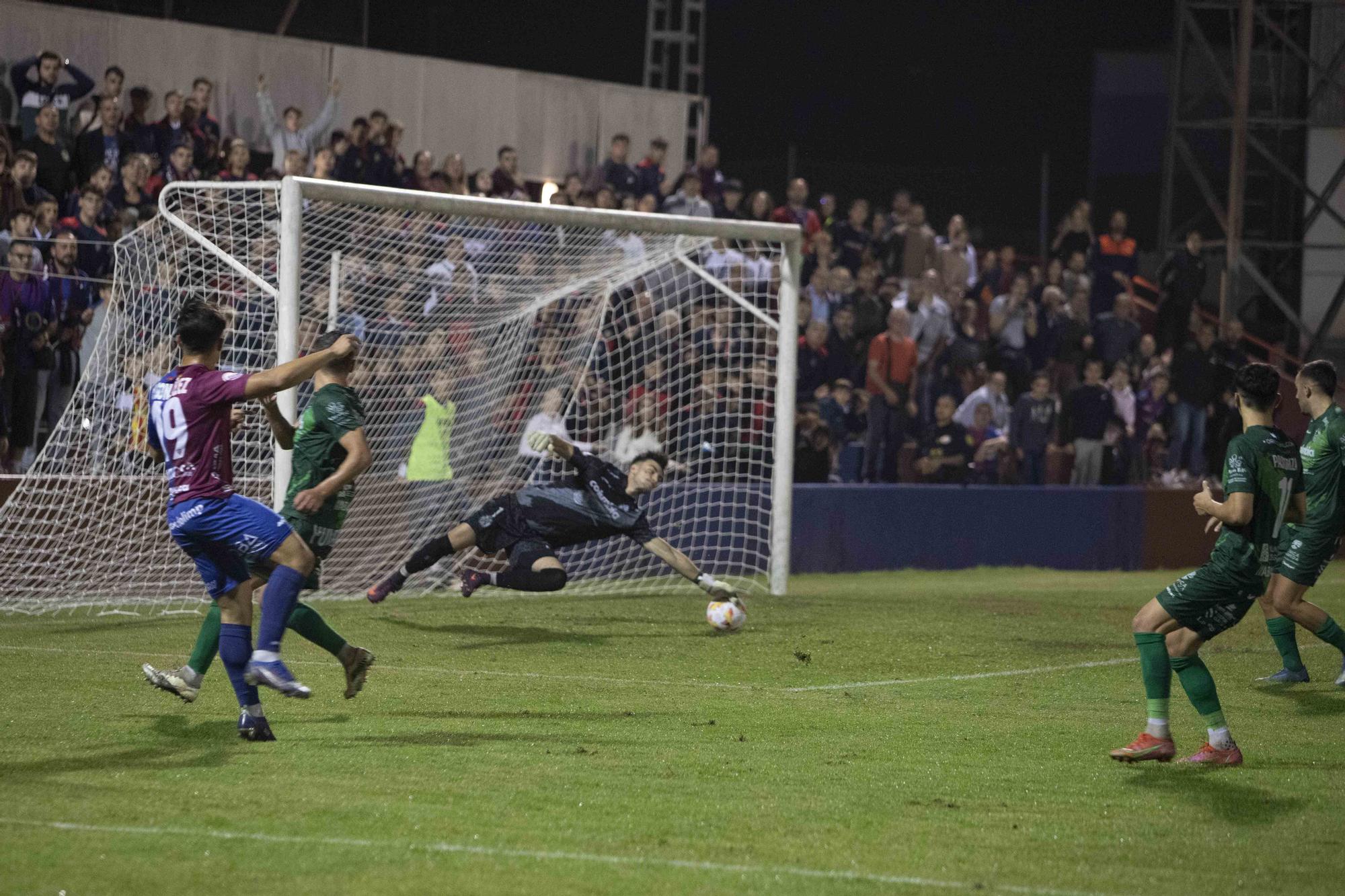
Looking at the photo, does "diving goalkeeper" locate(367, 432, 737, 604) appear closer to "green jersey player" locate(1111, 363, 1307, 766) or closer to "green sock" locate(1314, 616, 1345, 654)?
"green sock" locate(1314, 616, 1345, 654)

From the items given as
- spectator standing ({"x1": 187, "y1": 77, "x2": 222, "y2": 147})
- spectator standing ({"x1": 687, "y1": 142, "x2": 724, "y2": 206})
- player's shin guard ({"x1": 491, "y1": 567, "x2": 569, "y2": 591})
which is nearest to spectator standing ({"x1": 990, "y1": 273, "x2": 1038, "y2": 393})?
spectator standing ({"x1": 687, "y1": 142, "x2": 724, "y2": 206})

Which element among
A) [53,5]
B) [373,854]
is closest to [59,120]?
[53,5]

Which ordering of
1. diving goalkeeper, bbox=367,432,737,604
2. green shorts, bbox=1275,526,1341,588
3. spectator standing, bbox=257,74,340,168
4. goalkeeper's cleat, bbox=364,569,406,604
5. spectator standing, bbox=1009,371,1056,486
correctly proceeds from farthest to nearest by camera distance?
spectator standing, bbox=1009,371,1056,486, spectator standing, bbox=257,74,340,168, diving goalkeeper, bbox=367,432,737,604, goalkeeper's cleat, bbox=364,569,406,604, green shorts, bbox=1275,526,1341,588

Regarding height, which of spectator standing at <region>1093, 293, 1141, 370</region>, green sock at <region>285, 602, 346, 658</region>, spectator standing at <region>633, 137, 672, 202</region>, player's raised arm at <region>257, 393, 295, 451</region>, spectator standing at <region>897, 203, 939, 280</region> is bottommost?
green sock at <region>285, 602, 346, 658</region>

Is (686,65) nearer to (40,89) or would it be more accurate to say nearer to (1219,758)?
(40,89)

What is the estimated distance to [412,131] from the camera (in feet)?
66.7

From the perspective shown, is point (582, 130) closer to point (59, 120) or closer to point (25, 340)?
point (59, 120)

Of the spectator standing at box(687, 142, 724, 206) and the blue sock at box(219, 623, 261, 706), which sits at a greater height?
the spectator standing at box(687, 142, 724, 206)

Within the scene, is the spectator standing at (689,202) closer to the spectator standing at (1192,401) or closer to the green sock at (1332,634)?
the spectator standing at (1192,401)

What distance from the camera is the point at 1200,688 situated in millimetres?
7816

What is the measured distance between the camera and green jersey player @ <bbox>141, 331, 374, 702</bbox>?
27.2 feet

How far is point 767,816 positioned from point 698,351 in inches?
451

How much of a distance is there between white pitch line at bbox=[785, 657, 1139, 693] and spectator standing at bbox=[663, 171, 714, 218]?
29.6 feet

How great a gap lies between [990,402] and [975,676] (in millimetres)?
9814
